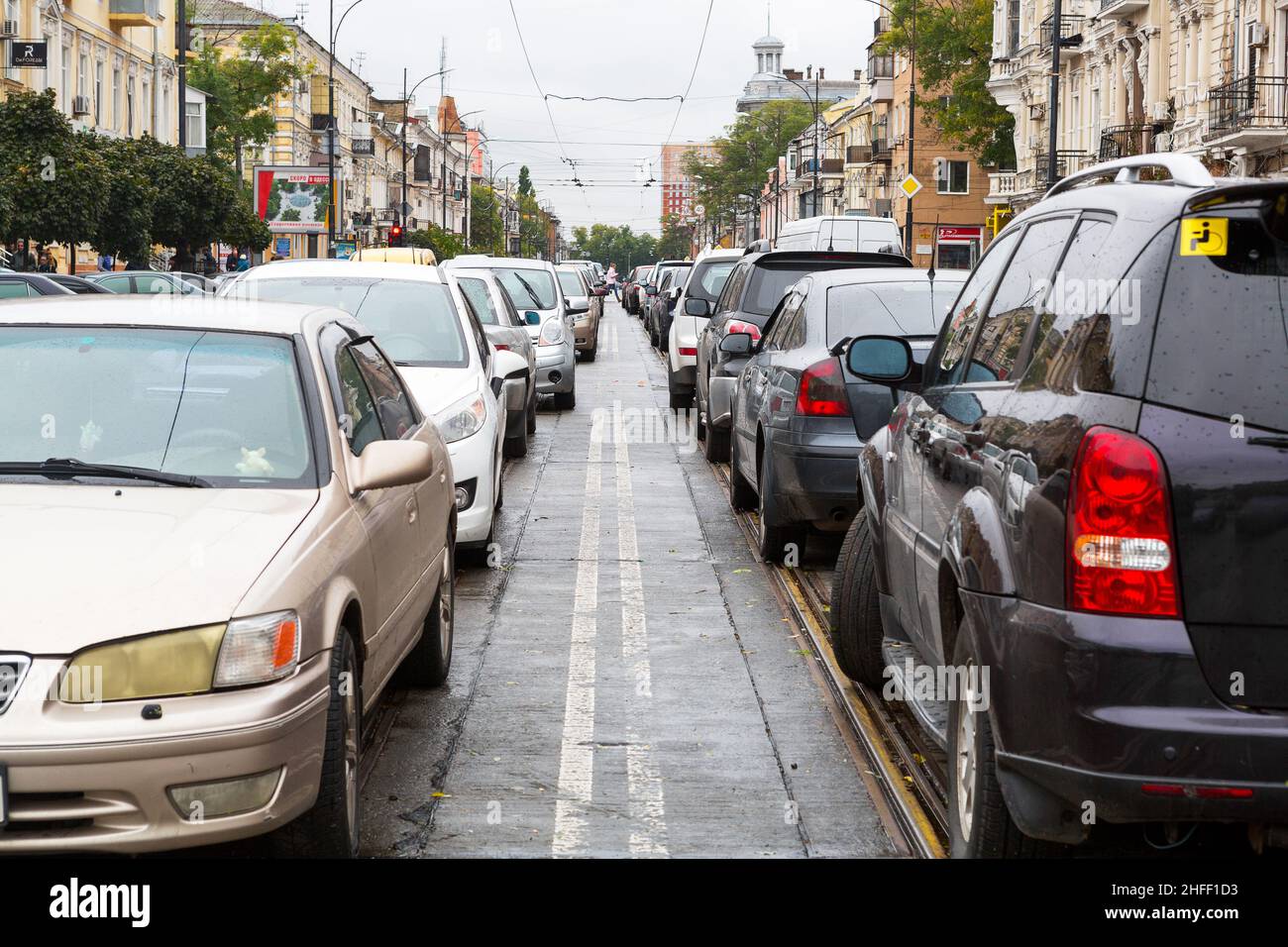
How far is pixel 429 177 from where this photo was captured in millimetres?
134375

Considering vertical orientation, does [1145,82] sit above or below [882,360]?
above

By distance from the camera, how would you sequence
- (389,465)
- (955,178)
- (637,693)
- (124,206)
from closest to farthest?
(389,465) < (637,693) < (124,206) < (955,178)

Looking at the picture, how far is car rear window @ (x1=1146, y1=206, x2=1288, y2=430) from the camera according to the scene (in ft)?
11.9

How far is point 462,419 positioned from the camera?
10.0 m

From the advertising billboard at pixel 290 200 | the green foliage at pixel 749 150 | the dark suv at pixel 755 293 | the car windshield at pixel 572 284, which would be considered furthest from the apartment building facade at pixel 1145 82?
the green foliage at pixel 749 150

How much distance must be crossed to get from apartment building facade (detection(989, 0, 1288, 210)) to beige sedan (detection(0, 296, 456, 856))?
113ft

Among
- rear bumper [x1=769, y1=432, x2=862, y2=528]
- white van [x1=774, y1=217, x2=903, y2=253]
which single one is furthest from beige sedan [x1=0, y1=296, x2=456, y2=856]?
white van [x1=774, y1=217, x2=903, y2=253]

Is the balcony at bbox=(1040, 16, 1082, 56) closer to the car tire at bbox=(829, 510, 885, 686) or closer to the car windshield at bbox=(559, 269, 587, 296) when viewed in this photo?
the car windshield at bbox=(559, 269, 587, 296)

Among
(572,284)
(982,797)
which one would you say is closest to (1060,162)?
(572,284)

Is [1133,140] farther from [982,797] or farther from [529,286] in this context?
[982,797]

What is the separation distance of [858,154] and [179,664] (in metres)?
97.3

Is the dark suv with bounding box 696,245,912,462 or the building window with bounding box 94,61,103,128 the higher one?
the building window with bounding box 94,61,103,128
